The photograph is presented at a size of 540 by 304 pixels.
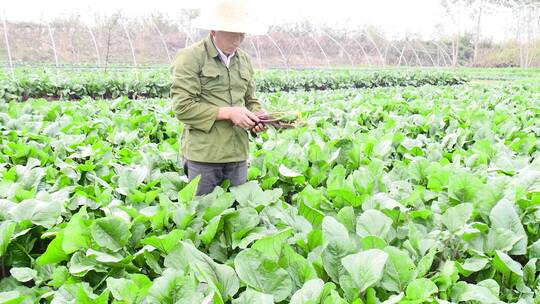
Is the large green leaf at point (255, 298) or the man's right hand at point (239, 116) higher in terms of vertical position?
the man's right hand at point (239, 116)

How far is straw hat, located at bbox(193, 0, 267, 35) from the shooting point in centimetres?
261

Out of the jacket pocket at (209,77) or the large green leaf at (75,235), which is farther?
the jacket pocket at (209,77)

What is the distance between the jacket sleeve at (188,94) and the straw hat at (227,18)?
21cm

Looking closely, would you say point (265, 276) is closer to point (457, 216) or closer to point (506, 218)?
point (457, 216)

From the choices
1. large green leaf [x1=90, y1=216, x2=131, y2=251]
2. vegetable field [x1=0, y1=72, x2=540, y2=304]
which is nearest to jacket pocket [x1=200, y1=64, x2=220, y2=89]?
vegetable field [x1=0, y1=72, x2=540, y2=304]

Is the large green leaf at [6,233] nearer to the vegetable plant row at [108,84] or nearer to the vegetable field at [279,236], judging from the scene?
the vegetable field at [279,236]

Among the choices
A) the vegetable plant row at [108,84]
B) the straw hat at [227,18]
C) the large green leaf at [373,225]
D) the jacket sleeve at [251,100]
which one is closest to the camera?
the large green leaf at [373,225]

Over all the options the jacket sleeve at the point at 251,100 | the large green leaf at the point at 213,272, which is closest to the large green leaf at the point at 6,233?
the large green leaf at the point at 213,272

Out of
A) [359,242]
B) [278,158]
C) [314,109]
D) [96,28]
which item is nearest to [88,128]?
[278,158]

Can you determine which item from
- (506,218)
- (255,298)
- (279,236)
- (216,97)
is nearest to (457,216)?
(506,218)

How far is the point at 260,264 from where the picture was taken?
1.62 metres

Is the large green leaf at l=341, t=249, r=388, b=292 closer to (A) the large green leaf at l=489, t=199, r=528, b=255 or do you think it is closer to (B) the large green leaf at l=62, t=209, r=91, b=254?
(A) the large green leaf at l=489, t=199, r=528, b=255

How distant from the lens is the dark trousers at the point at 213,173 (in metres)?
2.93

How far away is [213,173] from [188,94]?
51 centimetres
